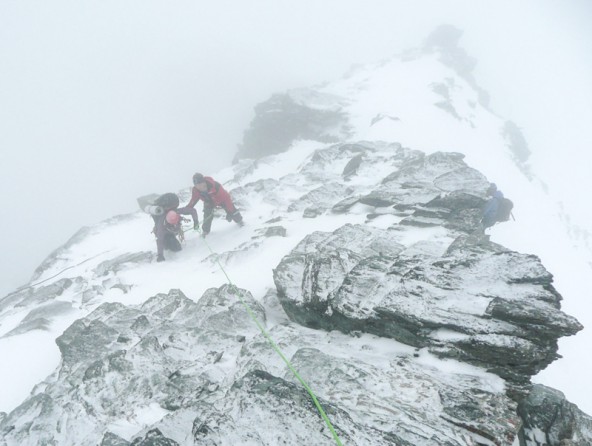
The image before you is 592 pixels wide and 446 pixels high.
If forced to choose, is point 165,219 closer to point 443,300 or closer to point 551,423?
point 443,300

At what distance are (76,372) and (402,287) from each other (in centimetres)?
628

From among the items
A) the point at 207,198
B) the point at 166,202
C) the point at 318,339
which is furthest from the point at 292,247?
the point at 166,202

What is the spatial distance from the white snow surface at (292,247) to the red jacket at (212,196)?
1.35 meters

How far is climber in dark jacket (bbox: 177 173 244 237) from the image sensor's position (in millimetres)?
11977

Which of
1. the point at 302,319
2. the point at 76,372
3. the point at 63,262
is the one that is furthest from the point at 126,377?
the point at 63,262

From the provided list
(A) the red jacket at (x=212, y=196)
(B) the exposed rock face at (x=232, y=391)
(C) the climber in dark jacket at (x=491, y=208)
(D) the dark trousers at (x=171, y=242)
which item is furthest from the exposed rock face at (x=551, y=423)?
(D) the dark trousers at (x=171, y=242)

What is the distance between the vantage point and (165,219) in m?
11.6

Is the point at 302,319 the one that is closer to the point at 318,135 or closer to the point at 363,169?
the point at 363,169

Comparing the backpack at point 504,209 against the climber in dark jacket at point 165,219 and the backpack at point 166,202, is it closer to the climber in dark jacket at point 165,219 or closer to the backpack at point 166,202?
the climber in dark jacket at point 165,219

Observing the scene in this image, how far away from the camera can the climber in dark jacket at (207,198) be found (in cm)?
1198

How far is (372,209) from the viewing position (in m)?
11.9

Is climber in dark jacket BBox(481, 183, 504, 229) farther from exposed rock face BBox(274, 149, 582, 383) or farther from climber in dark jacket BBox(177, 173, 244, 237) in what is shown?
climber in dark jacket BBox(177, 173, 244, 237)

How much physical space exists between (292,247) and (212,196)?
13.8ft

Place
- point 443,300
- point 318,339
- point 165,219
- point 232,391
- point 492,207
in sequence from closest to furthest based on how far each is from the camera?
point 232,391
point 443,300
point 318,339
point 492,207
point 165,219
